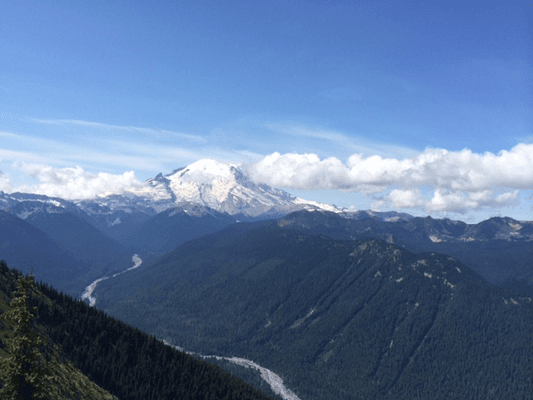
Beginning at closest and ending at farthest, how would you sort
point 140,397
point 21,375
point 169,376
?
point 21,375 → point 140,397 → point 169,376

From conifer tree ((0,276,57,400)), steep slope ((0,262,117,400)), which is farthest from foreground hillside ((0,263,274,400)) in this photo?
conifer tree ((0,276,57,400))

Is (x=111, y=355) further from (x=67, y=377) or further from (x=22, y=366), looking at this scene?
(x=22, y=366)

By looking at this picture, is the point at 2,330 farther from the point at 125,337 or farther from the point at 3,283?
the point at 125,337

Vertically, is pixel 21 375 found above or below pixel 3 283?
above

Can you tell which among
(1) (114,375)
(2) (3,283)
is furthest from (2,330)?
(1) (114,375)

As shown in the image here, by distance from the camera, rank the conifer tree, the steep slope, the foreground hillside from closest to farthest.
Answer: the conifer tree → the steep slope → the foreground hillside

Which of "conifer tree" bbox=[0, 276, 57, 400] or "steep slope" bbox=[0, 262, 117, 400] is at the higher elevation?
"conifer tree" bbox=[0, 276, 57, 400]

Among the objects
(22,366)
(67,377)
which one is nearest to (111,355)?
(67,377)

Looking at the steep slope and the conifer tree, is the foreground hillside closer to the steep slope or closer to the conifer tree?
the steep slope
